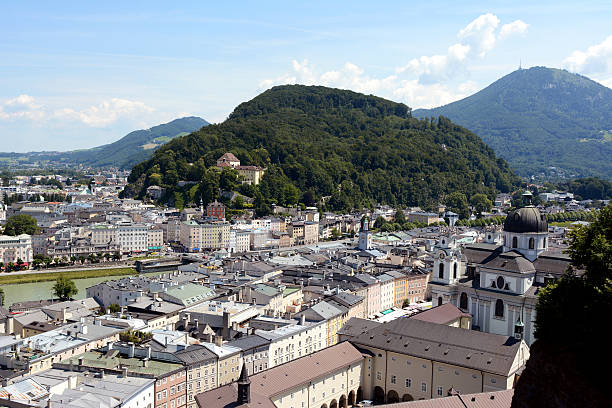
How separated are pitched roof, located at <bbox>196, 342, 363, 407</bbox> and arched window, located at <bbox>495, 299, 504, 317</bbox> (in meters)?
7.52

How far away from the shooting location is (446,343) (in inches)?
731

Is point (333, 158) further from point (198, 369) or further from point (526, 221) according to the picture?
point (198, 369)

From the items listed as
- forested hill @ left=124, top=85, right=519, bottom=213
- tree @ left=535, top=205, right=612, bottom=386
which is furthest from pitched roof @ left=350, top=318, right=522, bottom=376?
forested hill @ left=124, top=85, right=519, bottom=213

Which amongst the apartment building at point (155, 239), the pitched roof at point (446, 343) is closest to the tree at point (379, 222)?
the apartment building at point (155, 239)

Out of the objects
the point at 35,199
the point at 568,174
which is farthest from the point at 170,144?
the point at 568,174

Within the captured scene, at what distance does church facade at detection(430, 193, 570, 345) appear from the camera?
76.8ft

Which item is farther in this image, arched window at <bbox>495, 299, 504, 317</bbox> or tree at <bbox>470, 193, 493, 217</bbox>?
tree at <bbox>470, 193, 493, 217</bbox>

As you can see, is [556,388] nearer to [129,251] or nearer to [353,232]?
[129,251]

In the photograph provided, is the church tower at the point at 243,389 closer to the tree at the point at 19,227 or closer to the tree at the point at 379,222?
the tree at the point at 19,227

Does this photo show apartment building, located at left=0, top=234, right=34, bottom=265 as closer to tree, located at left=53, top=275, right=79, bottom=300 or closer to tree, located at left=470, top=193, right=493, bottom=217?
tree, located at left=53, top=275, right=79, bottom=300

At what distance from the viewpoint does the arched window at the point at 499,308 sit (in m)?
24.0

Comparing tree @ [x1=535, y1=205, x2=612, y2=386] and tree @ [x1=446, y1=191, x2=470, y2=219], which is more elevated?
tree @ [x1=535, y1=205, x2=612, y2=386]

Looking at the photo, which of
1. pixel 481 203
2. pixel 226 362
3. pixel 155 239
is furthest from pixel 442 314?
pixel 481 203

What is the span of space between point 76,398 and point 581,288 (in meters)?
11.3
